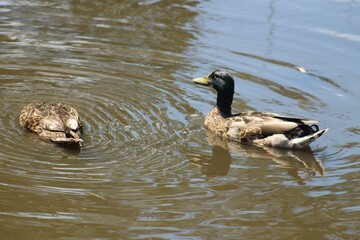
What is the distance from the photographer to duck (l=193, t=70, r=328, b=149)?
9750mm

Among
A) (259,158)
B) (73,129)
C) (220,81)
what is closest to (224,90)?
(220,81)

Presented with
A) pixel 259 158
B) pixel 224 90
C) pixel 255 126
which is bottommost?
pixel 259 158

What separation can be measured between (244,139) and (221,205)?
2.38 metres

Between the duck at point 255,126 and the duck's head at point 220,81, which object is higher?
the duck's head at point 220,81

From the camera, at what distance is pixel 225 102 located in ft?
34.6

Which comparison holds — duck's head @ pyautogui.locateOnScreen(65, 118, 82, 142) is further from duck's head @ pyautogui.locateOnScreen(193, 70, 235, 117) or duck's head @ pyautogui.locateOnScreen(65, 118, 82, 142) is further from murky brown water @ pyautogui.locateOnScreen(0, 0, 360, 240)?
duck's head @ pyautogui.locateOnScreen(193, 70, 235, 117)

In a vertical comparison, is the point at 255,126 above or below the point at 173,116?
above

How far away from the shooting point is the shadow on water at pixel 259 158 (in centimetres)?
898

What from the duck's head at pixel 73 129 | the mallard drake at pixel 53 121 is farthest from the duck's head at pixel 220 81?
the duck's head at pixel 73 129

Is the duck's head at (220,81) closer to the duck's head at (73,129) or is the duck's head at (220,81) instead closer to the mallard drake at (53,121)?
the mallard drake at (53,121)

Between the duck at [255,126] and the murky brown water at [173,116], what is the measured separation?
0.16 metres

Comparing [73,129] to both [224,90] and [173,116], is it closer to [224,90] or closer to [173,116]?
[173,116]

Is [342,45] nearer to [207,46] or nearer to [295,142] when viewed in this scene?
[207,46]

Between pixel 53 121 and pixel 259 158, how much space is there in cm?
241
